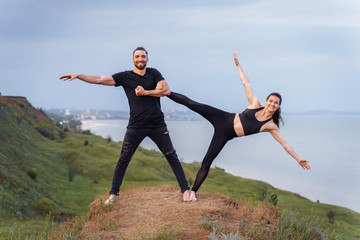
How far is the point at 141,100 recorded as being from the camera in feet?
24.2

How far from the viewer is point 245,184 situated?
25.5 m

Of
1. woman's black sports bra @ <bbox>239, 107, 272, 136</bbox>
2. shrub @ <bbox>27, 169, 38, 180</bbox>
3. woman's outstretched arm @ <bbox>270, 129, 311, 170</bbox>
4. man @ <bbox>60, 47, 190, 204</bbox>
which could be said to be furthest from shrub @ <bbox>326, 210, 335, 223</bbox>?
shrub @ <bbox>27, 169, 38, 180</bbox>

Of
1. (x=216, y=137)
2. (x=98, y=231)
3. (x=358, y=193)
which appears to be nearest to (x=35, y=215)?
(x=98, y=231)

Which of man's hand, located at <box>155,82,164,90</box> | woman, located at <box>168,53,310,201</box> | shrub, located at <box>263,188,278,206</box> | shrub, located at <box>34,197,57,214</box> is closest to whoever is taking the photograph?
man's hand, located at <box>155,82,164,90</box>

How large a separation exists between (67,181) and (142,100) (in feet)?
58.8

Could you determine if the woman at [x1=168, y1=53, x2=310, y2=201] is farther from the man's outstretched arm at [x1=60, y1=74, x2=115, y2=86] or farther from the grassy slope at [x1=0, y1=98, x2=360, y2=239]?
the grassy slope at [x1=0, y1=98, x2=360, y2=239]

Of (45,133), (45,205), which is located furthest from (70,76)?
(45,133)

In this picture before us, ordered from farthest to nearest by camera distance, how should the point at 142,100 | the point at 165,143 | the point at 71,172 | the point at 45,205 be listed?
1. the point at 71,172
2. the point at 45,205
3. the point at 165,143
4. the point at 142,100

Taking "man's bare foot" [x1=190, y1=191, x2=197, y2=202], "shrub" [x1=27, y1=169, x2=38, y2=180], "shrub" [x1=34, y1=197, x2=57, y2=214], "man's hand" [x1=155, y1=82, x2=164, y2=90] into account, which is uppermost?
"man's hand" [x1=155, y1=82, x2=164, y2=90]

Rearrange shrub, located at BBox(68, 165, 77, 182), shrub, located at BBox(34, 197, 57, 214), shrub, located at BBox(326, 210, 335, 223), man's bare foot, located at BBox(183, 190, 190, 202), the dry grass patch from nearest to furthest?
1. the dry grass patch
2. man's bare foot, located at BBox(183, 190, 190, 202)
3. shrub, located at BBox(34, 197, 57, 214)
4. shrub, located at BBox(326, 210, 335, 223)
5. shrub, located at BBox(68, 165, 77, 182)

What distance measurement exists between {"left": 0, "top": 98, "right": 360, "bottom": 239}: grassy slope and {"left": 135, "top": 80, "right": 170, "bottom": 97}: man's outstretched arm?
6322 mm

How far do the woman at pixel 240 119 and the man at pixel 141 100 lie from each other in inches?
20.0

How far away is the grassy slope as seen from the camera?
15.5m

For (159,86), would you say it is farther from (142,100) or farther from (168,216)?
(168,216)
